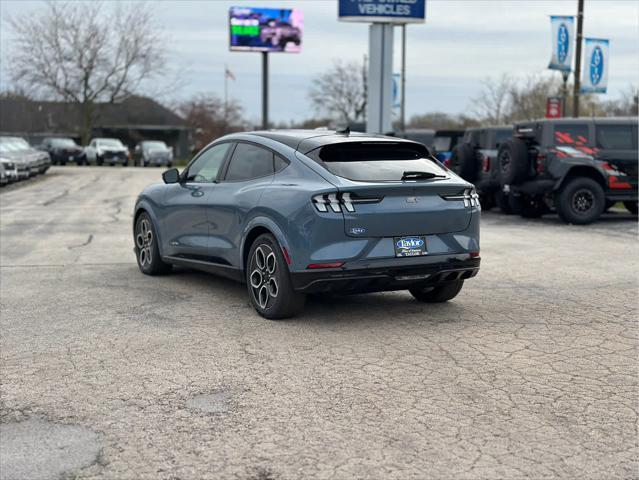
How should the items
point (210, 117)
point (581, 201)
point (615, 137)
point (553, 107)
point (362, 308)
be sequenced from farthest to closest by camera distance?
1. point (210, 117)
2. point (553, 107)
3. point (615, 137)
4. point (581, 201)
5. point (362, 308)

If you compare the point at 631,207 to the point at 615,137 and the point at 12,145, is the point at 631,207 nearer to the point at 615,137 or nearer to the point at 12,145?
the point at 615,137

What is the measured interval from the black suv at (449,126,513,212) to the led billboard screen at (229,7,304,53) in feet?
130

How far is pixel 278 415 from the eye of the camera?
179 inches

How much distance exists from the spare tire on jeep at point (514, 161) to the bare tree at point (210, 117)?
59.0 metres

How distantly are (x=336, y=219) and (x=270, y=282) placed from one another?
2.89 feet

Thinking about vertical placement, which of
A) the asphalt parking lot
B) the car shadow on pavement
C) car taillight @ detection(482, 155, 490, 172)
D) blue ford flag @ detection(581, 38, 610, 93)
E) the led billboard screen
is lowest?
the car shadow on pavement

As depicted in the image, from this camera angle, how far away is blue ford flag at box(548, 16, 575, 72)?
2666 centimetres

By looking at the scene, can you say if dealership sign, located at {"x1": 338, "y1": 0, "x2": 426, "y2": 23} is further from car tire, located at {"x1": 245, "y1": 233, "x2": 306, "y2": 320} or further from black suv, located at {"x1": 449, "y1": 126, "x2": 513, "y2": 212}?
car tire, located at {"x1": 245, "y1": 233, "x2": 306, "y2": 320}

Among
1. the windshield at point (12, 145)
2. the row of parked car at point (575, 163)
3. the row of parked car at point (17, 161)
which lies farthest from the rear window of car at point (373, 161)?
the windshield at point (12, 145)

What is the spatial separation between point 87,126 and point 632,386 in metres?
59.6

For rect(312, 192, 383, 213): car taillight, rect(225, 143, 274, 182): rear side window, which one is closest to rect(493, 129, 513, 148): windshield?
rect(225, 143, 274, 182): rear side window

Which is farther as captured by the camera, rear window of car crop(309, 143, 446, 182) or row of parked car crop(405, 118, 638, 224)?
row of parked car crop(405, 118, 638, 224)

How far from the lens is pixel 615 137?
15992mm

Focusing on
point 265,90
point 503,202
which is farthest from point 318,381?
point 265,90
